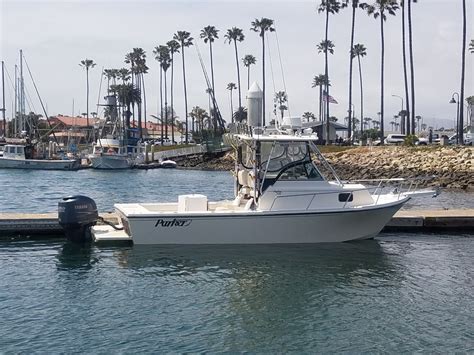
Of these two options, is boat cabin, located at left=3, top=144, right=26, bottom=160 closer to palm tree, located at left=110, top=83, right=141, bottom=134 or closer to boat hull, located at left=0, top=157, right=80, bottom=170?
boat hull, located at left=0, top=157, right=80, bottom=170

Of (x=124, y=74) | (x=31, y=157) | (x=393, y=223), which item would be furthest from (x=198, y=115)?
(x=393, y=223)

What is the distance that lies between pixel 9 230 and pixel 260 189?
6723mm

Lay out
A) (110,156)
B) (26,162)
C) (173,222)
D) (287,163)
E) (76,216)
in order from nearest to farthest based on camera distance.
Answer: (173,222) → (76,216) → (287,163) → (26,162) → (110,156)

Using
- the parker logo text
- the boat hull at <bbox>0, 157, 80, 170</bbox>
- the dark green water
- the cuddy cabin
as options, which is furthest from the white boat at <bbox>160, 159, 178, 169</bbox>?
the parker logo text

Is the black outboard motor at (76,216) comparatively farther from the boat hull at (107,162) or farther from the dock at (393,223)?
the boat hull at (107,162)

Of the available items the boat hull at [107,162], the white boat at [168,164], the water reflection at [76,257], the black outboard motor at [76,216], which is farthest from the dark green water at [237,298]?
the white boat at [168,164]

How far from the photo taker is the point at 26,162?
196 feet

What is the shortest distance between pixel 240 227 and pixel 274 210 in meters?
0.87

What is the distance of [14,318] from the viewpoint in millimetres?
10359

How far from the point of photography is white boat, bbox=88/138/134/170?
206 ft

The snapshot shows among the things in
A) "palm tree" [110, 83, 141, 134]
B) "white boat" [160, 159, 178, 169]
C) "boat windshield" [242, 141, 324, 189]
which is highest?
"palm tree" [110, 83, 141, 134]

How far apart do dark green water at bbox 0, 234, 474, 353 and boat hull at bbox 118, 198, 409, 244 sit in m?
0.27

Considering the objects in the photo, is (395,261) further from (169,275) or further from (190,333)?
(190,333)

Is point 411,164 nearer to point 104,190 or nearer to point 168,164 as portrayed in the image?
point 104,190
